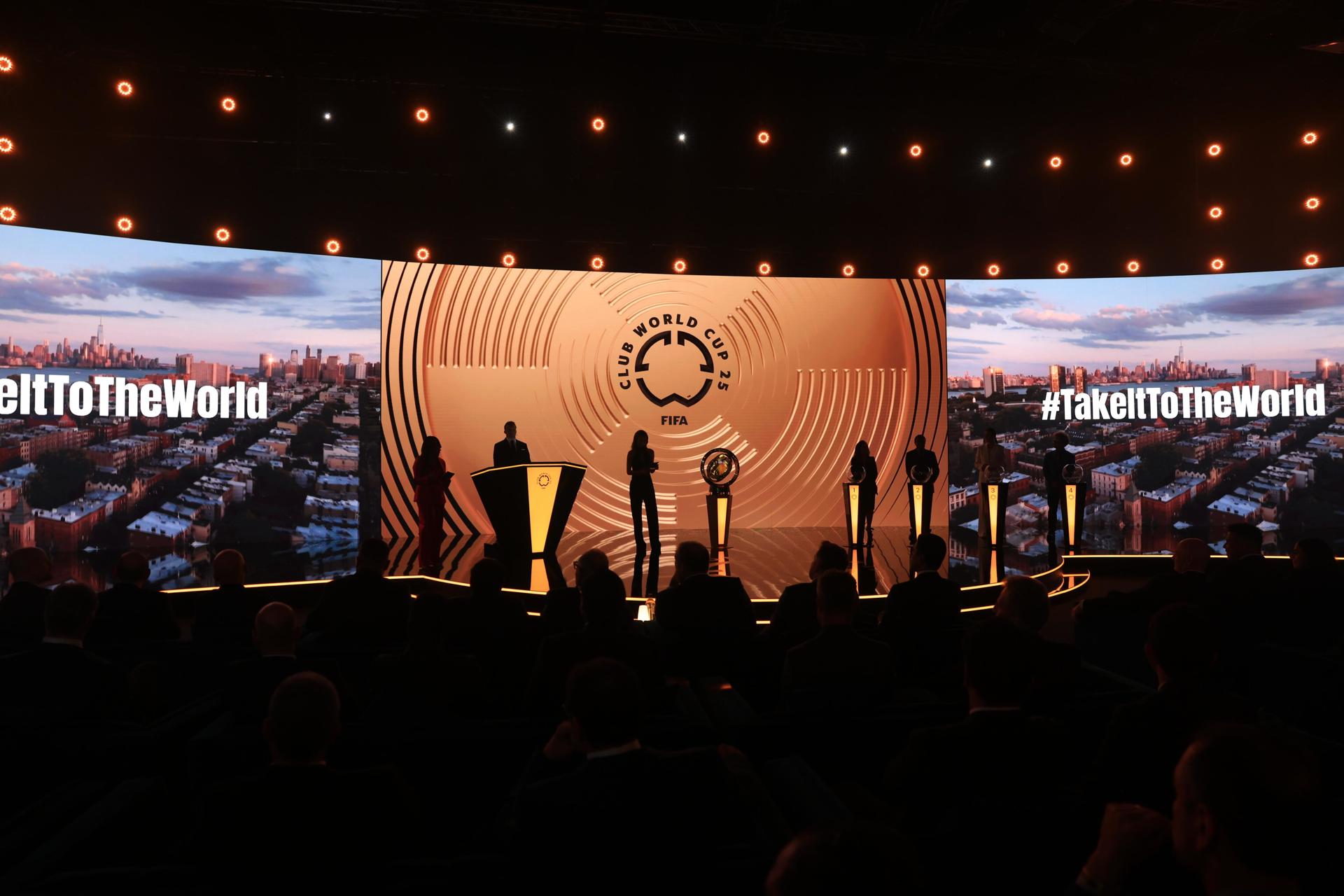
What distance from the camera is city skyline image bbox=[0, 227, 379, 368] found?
28.9 feet

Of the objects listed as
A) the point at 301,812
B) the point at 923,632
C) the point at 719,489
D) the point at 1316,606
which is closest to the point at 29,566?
the point at 301,812

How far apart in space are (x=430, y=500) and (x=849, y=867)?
791cm

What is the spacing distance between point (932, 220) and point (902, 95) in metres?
1.76

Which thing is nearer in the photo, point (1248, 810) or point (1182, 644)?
point (1248, 810)

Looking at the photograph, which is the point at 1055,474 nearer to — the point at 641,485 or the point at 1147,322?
the point at 1147,322

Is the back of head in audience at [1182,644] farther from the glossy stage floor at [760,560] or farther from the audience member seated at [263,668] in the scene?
the glossy stage floor at [760,560]

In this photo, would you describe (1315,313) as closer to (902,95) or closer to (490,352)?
(902,95)

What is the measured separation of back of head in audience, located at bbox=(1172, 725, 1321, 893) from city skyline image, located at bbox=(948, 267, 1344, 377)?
1164cm

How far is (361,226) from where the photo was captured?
29.6 feet

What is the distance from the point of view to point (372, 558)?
4164mm

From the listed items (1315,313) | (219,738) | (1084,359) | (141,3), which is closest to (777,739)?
(219,738)

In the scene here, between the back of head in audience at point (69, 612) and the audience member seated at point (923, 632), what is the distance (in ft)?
9.36

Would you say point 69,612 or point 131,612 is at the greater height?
point 69,612

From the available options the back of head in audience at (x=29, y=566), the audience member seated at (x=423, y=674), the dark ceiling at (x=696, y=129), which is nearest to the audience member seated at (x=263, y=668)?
the audience member seated at (x=423, y=674)
